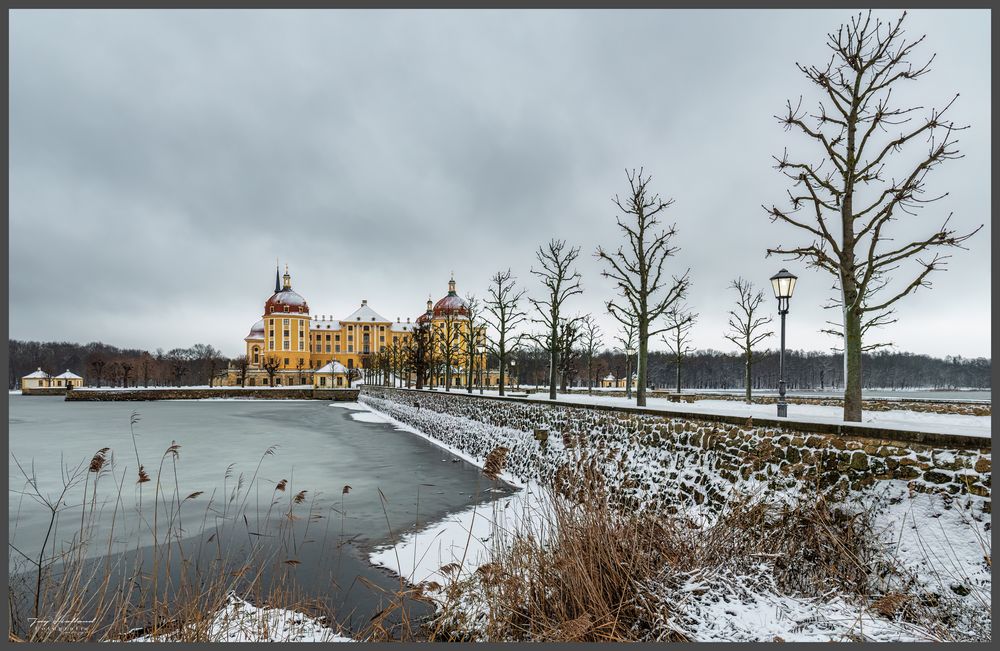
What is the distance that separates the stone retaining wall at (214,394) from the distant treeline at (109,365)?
2452cm

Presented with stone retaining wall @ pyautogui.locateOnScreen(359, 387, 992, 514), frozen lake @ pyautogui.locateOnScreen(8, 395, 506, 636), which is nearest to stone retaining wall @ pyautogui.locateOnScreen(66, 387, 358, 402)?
frozen lake @ pyautogui.locateOnScreen(8, 395, 506, 636)

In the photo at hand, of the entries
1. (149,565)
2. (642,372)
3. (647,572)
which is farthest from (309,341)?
(647,572)

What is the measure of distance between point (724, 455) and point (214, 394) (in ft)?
227

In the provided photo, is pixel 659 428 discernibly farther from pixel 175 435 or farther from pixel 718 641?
pixel 175 435

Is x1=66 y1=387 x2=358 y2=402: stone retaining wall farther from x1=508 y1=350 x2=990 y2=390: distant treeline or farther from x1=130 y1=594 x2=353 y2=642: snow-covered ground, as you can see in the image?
x1=130 y1=594 x2=353 y2=642: snow-covered ground

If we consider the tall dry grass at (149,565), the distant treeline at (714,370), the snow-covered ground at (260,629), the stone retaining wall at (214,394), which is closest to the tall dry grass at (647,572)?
the snow-covered ground at (260,629)

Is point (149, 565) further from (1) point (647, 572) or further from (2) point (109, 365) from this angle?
(2) point (109, 365)

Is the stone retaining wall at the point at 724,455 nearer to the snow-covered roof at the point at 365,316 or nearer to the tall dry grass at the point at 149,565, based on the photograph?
the tall dry grass at the point at 149,565

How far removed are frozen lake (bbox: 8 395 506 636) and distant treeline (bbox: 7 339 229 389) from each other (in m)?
74.3

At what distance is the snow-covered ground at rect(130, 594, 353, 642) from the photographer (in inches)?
159

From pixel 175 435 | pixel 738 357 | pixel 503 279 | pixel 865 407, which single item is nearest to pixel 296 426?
pixel 175 435

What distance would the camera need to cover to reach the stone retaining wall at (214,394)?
203ft

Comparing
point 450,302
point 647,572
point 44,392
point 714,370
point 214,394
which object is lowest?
point 44,392

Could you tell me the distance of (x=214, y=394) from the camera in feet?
212
